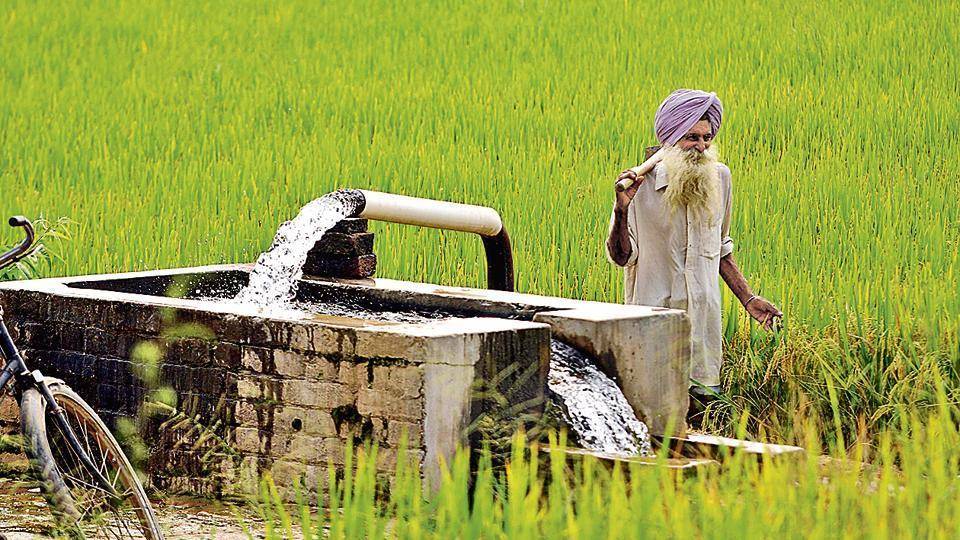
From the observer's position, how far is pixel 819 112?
11023 millimetres

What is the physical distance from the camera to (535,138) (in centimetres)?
1093

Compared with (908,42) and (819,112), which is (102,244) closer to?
(819,112)

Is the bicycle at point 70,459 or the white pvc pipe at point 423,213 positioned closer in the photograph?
the bicycle at point 70,459

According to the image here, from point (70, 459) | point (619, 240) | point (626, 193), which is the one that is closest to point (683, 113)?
point (626, 193)

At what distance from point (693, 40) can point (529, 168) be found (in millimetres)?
4616

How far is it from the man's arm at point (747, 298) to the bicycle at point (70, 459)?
8.09ft

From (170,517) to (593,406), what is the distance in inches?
55.3

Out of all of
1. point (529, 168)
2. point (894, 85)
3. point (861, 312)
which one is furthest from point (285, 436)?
point (894, 85)

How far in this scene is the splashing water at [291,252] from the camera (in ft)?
20.2

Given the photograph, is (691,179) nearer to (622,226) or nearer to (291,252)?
(622,226)

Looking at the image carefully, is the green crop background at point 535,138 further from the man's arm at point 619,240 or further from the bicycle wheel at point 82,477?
the bicycle wheel at point 82,477

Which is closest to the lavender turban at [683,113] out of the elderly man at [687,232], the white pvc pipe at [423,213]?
the elderly man at [687,232]

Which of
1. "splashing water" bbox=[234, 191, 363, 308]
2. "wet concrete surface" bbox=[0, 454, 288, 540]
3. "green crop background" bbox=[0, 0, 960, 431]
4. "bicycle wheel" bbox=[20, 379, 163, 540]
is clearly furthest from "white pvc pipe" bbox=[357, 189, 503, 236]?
"bicycle wheel" bbox=[20, 379, 163, 540]

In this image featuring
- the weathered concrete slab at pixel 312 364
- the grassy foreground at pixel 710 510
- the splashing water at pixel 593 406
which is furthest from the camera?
the splashing water at pixel 593 406
